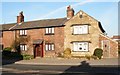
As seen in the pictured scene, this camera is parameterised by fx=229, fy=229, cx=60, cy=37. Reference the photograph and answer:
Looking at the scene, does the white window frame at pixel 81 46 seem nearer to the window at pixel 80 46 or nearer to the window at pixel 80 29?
the window at pixel 80 46

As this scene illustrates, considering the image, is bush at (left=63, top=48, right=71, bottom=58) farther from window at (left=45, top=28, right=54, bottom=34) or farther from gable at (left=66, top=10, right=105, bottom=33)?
gable at (left=66, top=10, right=105, bottom=33)

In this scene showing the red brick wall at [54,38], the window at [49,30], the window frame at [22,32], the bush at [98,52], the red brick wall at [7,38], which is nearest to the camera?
the bush at [98,52]

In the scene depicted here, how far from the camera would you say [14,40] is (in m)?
43.2

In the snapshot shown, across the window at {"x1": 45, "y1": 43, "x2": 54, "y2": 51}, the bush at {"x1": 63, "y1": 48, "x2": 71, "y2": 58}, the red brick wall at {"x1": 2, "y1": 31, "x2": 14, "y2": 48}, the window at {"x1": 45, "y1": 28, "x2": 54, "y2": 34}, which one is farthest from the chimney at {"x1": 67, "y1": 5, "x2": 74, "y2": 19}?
the red brick wall at {"x1": 2, "y1": 31, "x2": 14, "y2": 48}

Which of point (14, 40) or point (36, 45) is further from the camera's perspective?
point (14, 40)

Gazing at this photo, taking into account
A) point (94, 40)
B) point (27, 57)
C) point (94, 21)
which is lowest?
point (27, 57)

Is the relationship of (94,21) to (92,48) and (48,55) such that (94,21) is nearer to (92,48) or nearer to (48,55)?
(92,48)

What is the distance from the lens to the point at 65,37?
3828 centimetres

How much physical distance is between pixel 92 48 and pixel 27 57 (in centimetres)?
1027

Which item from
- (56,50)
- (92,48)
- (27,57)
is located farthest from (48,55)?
(92,48)

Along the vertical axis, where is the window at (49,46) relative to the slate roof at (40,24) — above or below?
below

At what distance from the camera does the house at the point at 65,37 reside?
3612cm

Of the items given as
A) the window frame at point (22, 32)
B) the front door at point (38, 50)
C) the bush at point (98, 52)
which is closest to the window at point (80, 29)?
the bush at point (98, 52)

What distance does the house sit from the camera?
36125 mm
